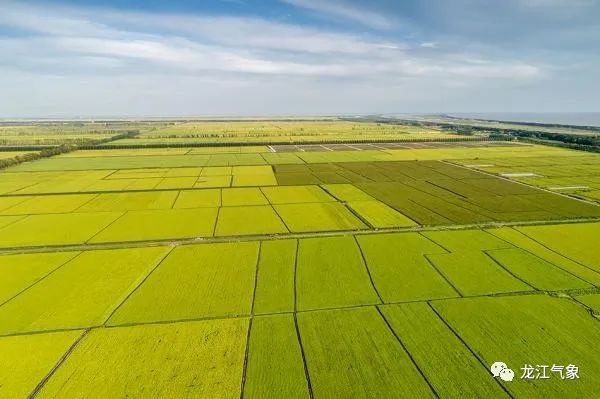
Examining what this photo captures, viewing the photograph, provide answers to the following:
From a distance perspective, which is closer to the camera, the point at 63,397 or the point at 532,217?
the point at 63,397

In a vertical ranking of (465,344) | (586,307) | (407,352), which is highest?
(586,307)

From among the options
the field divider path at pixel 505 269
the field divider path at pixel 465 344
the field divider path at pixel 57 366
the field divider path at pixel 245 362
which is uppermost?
the field divider path at pixel 505 269

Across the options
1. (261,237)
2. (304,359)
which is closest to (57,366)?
(304,359)

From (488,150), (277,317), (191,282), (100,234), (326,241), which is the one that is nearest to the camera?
(277,317)

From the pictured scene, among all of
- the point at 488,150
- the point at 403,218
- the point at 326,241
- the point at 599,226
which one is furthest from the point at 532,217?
the point at 488,150

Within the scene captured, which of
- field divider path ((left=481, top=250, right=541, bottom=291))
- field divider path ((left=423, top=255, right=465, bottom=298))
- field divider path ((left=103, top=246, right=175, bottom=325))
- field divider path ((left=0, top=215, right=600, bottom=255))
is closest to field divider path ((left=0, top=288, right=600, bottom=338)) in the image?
field divider path ((left=423, top=255, right=465, bottom=298))

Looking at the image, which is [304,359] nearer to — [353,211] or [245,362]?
[245,362]

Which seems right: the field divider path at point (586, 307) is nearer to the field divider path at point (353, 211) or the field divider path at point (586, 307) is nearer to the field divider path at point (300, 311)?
the field divider path at point (300, 311)

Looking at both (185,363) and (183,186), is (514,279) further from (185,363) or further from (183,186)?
(183,186)

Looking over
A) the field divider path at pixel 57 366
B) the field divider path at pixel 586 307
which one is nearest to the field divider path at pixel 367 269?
the field divider path at pixel 586 307
